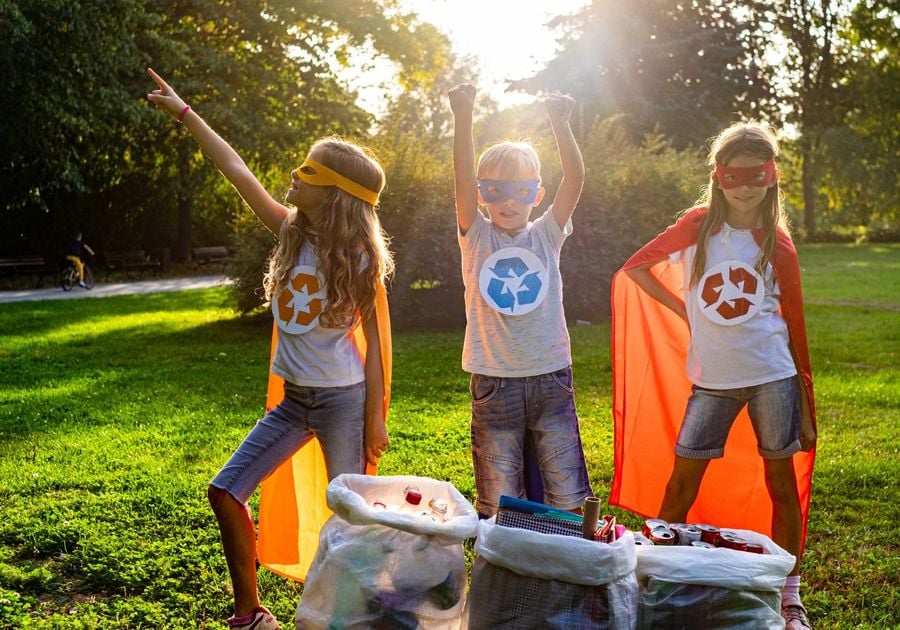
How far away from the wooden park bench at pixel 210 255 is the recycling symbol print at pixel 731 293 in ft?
93.8

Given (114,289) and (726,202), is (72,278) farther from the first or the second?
(726,202)

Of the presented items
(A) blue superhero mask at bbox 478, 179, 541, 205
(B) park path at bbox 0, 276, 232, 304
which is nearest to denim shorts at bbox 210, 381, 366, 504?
(A) blue superhero mask at bbox 478, 179, 541, 205

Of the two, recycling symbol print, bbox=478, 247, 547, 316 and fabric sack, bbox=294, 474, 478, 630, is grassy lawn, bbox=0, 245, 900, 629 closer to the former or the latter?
fabric sack, bbox=294, 474, 478, 630

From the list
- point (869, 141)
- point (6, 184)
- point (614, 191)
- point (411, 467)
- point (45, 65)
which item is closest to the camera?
point (411, 467)

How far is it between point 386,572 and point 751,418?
180 centimetres

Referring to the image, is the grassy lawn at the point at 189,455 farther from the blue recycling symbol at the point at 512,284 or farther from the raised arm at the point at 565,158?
the raised arm at the point at 565,158

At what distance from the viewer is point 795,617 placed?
12.5 ft

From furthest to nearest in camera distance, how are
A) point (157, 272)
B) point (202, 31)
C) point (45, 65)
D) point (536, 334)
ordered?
point (157, 272)
point (202, 31)
point (45, 65)
point (536, 334)

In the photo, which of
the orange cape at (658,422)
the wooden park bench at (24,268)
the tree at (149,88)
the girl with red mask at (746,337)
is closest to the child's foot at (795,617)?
the girl with red mask at (746,337)

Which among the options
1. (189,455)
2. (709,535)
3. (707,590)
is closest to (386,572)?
(707,590)

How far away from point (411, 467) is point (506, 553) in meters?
3.51

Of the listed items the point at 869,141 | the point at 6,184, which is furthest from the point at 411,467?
the point at 869,141

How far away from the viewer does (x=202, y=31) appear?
2695 centimetres

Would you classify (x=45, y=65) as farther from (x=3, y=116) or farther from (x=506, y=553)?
(x=506, y=553)
